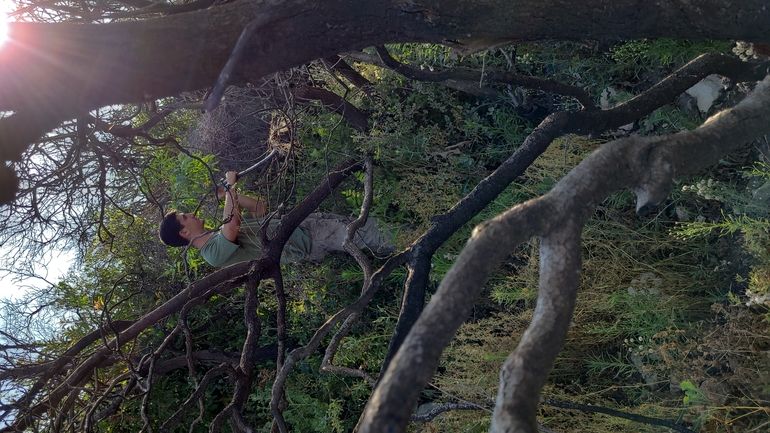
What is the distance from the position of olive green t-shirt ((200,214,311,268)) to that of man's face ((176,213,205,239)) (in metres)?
0.14

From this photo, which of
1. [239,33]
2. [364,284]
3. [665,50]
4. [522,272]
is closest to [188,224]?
[364,284]

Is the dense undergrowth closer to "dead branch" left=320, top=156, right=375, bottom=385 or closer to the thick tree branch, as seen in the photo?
"dead branch" left=320, top=156, right=375, bottom=385

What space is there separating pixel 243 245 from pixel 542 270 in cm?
327

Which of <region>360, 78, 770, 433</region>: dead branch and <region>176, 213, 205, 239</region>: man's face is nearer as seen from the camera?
<region>360, 78, 770, 433</region>: dead branch

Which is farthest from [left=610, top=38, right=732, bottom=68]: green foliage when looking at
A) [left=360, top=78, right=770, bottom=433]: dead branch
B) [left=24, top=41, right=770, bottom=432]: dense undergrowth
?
[left=360, top=78, right=770, bottom=433]: dead branch

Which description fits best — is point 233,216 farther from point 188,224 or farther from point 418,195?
point 418,195

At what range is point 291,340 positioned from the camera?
17.5ft

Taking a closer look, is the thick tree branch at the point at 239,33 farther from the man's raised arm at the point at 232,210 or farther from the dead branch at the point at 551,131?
the man's raised arm at the point at 232,210

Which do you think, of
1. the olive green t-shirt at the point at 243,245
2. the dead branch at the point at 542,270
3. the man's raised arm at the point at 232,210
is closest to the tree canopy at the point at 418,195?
the dead branch at the point at 542,270

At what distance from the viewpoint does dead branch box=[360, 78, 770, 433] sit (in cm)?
109

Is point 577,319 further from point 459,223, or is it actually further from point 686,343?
point 459,223

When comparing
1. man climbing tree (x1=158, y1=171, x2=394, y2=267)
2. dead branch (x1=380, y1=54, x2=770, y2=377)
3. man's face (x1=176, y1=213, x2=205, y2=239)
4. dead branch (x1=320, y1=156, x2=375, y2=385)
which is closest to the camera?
dead branch (x1=380, y1=54, x2=770, y2=377)

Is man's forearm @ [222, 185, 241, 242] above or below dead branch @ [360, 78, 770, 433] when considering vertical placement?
above

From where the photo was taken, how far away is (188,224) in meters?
4.07
